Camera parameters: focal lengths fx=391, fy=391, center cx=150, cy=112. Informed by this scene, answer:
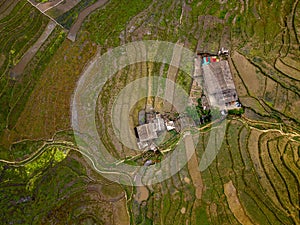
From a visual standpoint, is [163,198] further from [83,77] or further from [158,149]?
[83,77]

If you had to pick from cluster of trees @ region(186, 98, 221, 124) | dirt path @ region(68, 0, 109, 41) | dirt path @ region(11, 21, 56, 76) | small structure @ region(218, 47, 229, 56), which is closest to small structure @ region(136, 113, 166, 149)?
cluster of trees @ region(186, 98, 221, 124)

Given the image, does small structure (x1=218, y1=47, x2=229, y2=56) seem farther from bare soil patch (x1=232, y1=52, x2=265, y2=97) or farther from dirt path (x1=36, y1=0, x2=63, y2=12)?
dirt path (x1=36, y1=0, x2=63, y2=12)

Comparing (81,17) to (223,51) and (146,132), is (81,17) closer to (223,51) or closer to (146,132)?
Result: (146,132)

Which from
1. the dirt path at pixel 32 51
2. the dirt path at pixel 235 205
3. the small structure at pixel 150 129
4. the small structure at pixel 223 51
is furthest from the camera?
the dirt path at pixel 32 51

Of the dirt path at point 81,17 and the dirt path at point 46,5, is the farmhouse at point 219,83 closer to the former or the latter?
the dirt path at point 81,17

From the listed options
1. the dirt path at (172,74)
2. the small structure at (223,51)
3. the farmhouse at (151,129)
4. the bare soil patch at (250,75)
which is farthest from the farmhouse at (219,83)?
the farmhouse at (151,129)

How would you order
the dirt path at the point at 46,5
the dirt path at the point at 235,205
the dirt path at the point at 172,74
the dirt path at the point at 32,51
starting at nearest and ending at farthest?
the dirt path at the point at 235,205
the dirt path at the point at 172,74
the dirt path at the point at 32,51
the dirt path at the point at 46,5

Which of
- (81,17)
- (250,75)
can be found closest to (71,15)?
(81,17)

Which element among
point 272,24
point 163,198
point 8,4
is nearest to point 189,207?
point 163,198
